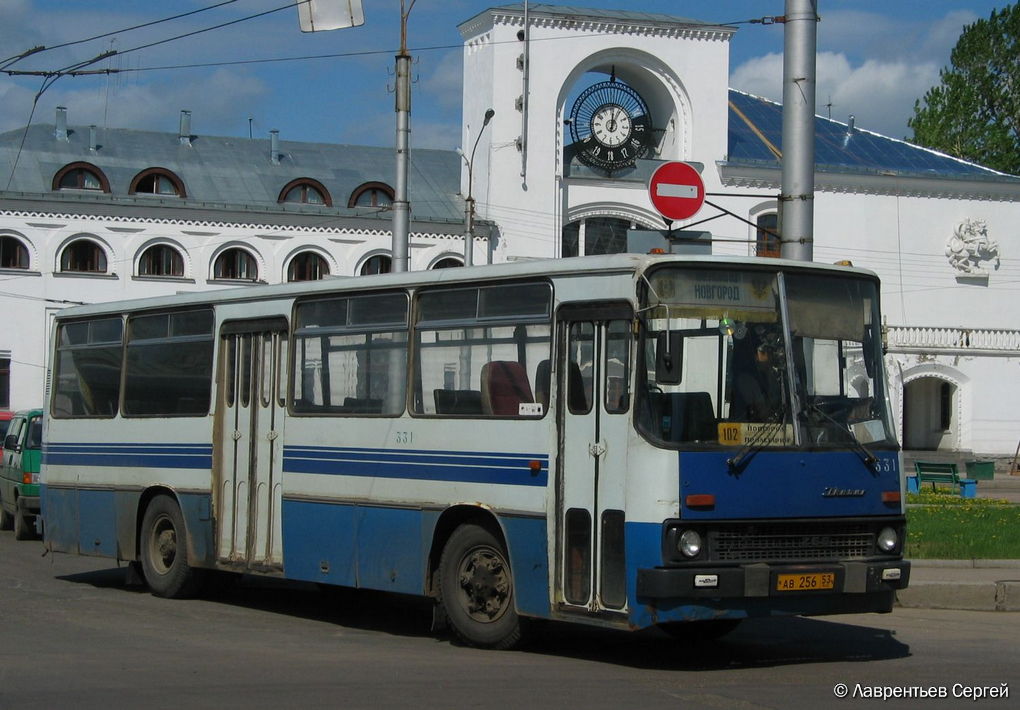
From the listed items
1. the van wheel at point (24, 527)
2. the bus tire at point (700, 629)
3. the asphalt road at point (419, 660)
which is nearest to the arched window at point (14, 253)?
the van wheel at point (24, 527)

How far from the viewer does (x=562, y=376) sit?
10.7 metres

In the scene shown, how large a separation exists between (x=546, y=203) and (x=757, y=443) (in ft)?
129

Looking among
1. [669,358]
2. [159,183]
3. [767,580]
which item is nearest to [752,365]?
[669,358]

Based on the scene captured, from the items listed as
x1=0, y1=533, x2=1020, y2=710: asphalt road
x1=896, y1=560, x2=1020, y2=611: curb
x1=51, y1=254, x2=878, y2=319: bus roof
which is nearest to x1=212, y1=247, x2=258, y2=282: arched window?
x1=51, y1=254, x2=878, y2=319: bus roof

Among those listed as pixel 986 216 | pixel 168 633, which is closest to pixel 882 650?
pixel 168 633

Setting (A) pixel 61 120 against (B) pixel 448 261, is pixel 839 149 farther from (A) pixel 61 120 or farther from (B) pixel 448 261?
(A) pixel 61 120

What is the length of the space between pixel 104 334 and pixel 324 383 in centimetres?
414

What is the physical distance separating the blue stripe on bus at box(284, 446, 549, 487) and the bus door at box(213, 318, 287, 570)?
40cm

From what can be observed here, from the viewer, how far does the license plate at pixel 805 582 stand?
9898 mm

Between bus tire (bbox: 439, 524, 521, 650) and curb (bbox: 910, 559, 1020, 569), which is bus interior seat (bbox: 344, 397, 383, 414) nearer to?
bus tire (bbox: 439, 524, 521, 650)

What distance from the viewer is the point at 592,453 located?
10312mm

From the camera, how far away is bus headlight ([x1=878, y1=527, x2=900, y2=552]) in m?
10.4

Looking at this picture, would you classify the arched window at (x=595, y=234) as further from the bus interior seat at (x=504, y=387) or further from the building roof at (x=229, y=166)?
the bus interior seat at (x=504, y=387)

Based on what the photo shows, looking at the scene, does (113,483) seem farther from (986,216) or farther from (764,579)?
(986,216)
